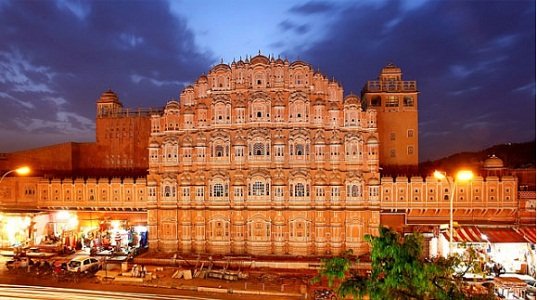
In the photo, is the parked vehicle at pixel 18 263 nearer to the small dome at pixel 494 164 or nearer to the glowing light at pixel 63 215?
the glowing light at pixel 63 215

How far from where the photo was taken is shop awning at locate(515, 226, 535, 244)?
27656 millimetres

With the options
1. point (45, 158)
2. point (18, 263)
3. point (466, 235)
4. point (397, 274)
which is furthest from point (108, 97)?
point (397, 274)

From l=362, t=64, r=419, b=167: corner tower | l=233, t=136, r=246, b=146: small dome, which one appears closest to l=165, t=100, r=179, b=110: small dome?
l=233, t=136, r=246, b=146: small dome

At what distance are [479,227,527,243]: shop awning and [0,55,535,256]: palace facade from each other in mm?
1918

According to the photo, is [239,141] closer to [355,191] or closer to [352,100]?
[352,100]

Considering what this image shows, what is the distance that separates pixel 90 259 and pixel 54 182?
1123cm

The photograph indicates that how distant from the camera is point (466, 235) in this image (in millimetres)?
29062

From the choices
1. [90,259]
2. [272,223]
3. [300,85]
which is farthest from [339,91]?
[90,259]

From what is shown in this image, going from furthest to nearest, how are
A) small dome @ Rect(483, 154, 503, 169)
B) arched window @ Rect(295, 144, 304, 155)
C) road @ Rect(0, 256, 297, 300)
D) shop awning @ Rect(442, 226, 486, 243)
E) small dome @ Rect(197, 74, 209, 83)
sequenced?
1. small dome @ Rect(197, 74, 209, 83)
2. small dome @ Rect(483, 154, 503, 169)
3. arched window @ Rect(295, 144, 304, 155)
4. shop awning @ Rect(442, 226, 486, 243)
5. road @ Rect(0, 256, 297, 300)

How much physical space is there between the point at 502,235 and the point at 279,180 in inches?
660

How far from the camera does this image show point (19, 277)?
2797cm

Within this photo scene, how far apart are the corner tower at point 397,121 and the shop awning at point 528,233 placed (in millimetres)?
10416

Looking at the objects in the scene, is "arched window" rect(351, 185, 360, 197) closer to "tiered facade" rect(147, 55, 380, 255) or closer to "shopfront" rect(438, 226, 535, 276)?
"tiered facade" rect(147, 55, 380, 255)

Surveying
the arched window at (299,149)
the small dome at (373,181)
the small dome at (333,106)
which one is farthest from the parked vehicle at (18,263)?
the small dome at (373,181)
